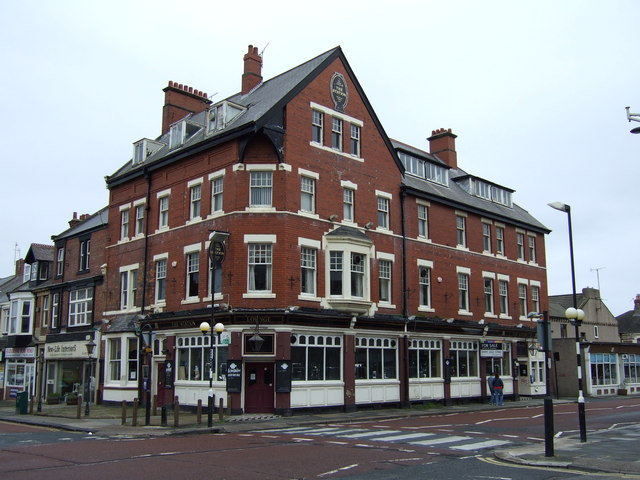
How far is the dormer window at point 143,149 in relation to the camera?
35938 mm

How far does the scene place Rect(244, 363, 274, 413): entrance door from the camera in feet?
88.2

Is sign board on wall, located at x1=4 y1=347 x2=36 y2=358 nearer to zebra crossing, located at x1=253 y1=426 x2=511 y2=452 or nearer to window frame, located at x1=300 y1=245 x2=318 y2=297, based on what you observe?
window frame, located at x1=300 y1=245 x2=318 y2=297

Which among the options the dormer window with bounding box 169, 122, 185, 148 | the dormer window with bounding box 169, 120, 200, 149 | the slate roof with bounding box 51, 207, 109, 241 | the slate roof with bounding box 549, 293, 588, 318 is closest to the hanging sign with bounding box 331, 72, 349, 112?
the dormer window with bounding box 169, 120, 200, 149

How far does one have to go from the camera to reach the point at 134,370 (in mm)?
33438

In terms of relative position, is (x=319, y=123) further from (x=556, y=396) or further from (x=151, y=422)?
(x=556, y=396)

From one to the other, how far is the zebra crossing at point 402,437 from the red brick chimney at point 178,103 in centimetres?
2281

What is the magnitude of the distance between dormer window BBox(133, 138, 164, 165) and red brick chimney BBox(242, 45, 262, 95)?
19.2 feet

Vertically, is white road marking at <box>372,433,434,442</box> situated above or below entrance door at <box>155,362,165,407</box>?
below

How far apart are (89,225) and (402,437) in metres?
28.8

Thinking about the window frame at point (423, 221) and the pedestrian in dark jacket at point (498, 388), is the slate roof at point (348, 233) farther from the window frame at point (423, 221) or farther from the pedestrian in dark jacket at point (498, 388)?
the pedestrian in dark jacket at point (498, 388)

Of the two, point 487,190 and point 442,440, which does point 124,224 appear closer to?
point 487,190

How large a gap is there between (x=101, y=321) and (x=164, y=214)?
8428 mm

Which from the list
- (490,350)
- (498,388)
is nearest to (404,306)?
(498,388)

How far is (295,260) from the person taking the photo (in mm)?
28234
